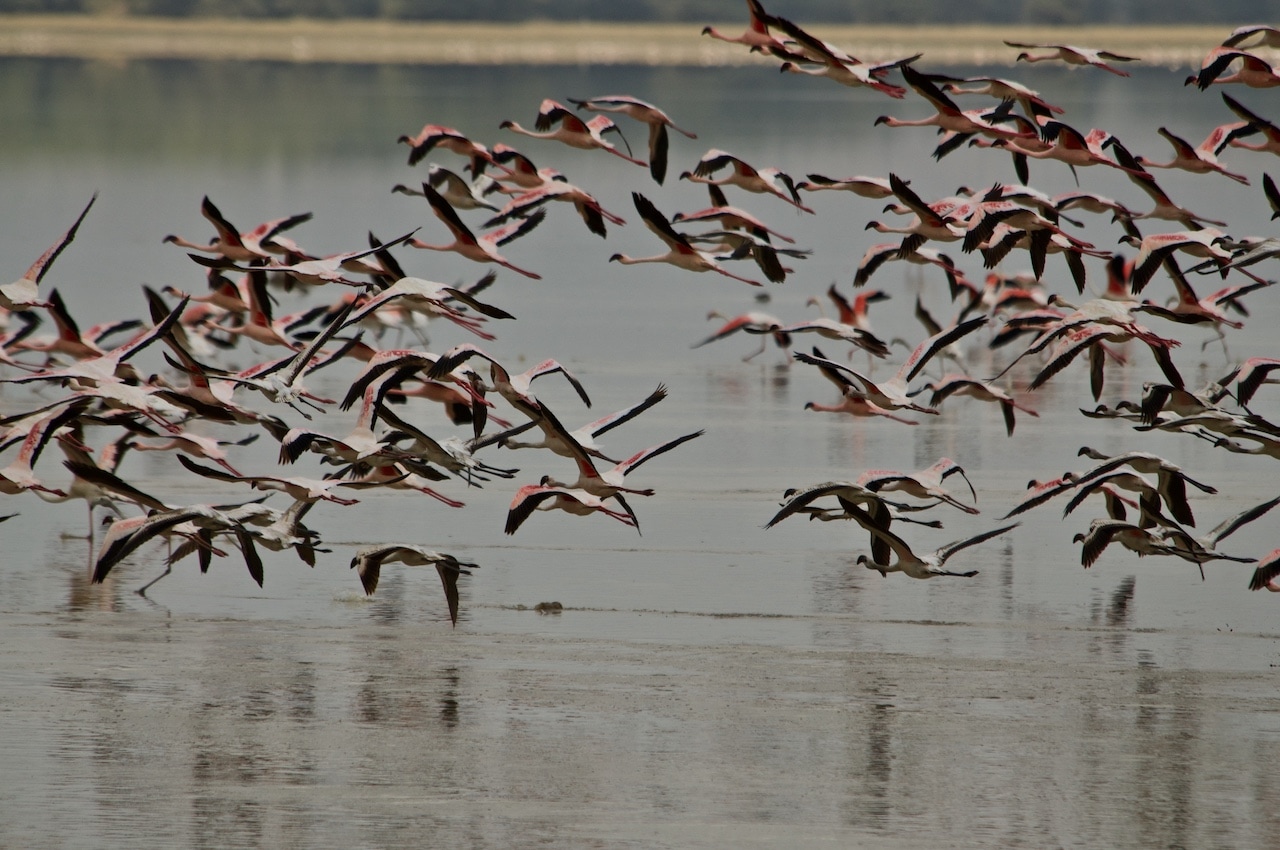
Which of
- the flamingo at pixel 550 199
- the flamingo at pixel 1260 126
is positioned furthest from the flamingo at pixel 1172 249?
the flamingo at pixel 550 199

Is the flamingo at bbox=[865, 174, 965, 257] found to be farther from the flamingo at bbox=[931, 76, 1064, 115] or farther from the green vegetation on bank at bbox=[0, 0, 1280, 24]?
the green vegetation on bank at bbox=[0, 0, 1280, 24]

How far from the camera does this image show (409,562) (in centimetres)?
1041

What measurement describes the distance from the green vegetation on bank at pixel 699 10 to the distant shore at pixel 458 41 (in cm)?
66

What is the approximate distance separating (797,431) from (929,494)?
5123mm

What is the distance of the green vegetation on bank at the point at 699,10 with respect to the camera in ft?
321

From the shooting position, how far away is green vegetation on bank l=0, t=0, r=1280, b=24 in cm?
9775

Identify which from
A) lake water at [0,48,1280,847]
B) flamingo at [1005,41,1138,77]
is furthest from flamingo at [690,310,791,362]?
flamingo at [1005,41,1138,77]

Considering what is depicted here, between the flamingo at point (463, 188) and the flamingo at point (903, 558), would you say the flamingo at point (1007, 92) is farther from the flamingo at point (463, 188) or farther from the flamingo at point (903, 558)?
the flamingo at point (463, 188)

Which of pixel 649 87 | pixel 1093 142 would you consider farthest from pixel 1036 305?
pixel 649 87

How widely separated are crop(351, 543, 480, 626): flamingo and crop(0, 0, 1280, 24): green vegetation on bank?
90.6 metres

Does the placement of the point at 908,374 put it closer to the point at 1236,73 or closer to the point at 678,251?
the point at 678,251

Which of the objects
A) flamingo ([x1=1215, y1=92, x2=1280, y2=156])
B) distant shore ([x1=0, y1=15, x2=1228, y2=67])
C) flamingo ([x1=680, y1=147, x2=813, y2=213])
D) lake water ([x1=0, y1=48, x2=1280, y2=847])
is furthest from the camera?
distant shore ([x1=0, y1=15, x2=1228, y2=67])

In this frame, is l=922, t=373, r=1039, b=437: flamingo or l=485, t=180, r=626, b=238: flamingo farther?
l=922, t=373, r=1039, b=437: flamingo

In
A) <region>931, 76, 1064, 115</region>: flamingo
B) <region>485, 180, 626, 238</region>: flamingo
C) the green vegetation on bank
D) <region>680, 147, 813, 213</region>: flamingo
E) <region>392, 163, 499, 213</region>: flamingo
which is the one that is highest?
the green vegetation on bank
